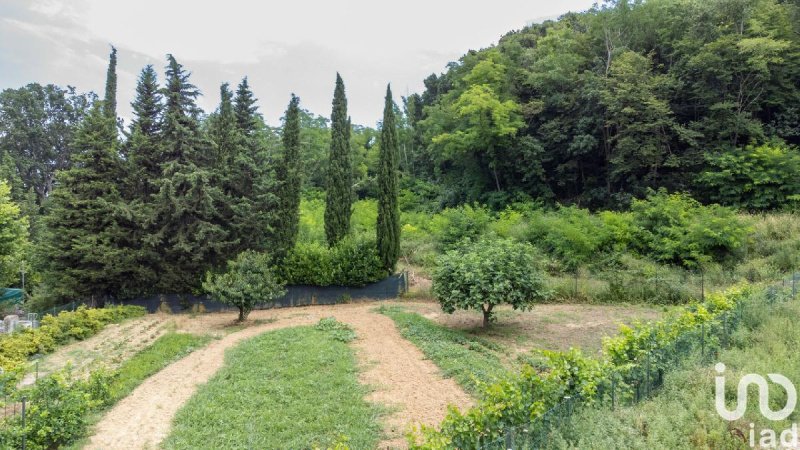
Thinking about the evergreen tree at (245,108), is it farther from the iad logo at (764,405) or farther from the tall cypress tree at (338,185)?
the iad logo at (764,405)

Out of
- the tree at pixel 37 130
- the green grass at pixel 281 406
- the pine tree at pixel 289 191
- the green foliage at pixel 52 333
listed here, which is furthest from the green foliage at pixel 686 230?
the tree at pixel 37 130

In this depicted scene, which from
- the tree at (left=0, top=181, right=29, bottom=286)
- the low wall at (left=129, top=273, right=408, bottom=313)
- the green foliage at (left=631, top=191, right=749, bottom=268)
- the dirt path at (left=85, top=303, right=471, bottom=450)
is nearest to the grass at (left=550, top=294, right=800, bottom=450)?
the dirt path at (left=85, top=303, right=471, bottom=450)

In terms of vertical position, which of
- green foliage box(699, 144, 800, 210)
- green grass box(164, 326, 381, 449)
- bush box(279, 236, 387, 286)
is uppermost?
green foliage box(699, 144, 800, 210)

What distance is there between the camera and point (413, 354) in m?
11.2

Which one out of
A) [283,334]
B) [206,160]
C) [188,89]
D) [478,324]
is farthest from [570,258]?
[188,89]

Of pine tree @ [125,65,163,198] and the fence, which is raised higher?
pine tree @ [125,65,163,198]

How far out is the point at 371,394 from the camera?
28.0 ft

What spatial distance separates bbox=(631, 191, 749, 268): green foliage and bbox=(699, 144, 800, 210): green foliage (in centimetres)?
193

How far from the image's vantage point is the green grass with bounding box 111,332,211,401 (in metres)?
9.73

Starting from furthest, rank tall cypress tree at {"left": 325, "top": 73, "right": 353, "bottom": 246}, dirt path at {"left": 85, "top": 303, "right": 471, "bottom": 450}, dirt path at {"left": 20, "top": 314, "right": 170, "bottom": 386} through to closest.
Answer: tall cypress tree at {"left": 325, "top": 73, "right": 353, "bottom": 246}
dirt path at {"left": 20, "top": 314, "right": 170, "bottom": 386}
dirt path at {"left": 85, "top": 303, "right": 471, "bottom": 450}

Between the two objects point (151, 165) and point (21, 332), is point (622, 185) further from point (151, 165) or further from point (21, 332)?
point (21, 332)

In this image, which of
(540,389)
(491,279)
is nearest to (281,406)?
(540,389)

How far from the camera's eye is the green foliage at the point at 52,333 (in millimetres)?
11406

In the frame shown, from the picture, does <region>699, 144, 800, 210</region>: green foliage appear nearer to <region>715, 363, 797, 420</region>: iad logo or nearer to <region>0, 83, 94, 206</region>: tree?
<region>715, 363, 797, 420</region>: iad logo
